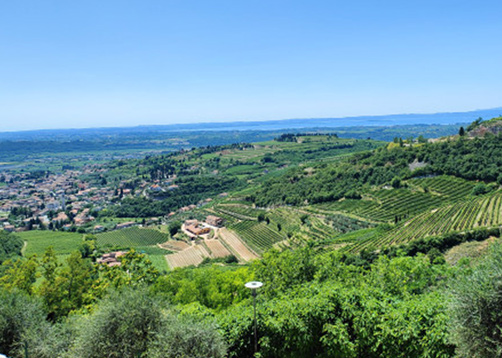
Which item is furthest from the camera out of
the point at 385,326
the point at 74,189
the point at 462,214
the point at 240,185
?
the point at 74,189

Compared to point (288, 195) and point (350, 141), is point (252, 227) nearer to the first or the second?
point (288, 195)

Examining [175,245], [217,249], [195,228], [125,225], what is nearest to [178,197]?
[125,225]

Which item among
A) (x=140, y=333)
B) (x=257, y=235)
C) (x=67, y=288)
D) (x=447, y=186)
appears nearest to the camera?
(x=140, y=333)

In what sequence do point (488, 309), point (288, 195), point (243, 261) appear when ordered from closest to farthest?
point (488, 309) → point (243, 261) → point (288, 195)

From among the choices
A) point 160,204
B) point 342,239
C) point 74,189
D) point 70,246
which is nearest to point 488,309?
point 342,239

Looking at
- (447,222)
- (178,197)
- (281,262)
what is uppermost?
(281,262)

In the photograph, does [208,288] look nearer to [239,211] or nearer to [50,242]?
[239,211]
